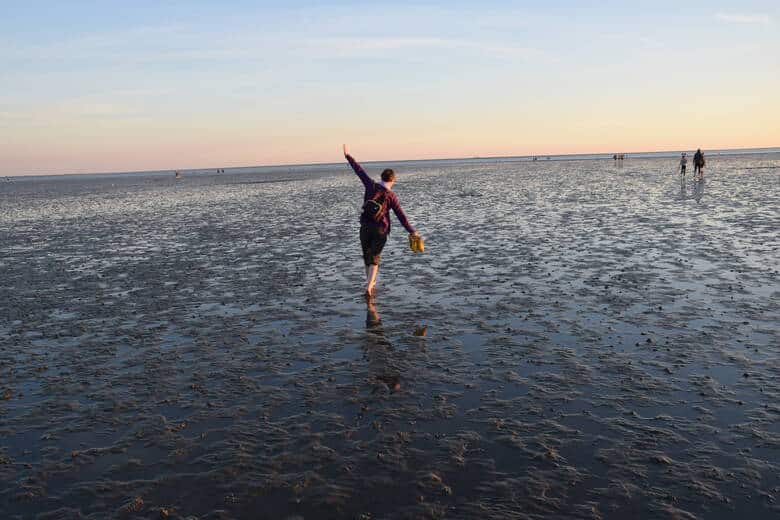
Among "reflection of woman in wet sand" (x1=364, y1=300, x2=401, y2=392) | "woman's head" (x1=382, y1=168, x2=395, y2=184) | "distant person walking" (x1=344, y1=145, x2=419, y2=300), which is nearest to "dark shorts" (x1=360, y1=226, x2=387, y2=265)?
"distant person walking" (x1=344, y1=145, x2=419, y2=300)

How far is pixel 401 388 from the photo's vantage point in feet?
24.4

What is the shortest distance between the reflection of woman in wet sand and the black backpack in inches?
85.0

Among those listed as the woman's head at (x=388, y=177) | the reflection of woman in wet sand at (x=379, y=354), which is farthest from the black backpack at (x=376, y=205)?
the reflection of woman in wet sand at (x=379, y=354)

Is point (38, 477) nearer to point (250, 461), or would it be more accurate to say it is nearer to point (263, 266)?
point (250, 461)

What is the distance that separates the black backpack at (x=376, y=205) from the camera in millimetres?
12117

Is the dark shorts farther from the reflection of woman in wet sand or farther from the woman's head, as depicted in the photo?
the reflection of woman in wet sand

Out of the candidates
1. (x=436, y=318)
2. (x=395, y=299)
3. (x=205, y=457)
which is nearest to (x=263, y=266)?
(x=395, y=299)

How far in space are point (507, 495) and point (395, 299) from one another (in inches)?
295

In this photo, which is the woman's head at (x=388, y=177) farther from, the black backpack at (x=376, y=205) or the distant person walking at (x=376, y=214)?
the black backpack at (x=376, y=205)

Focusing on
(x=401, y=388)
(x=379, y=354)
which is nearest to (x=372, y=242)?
(x=379, y=354)

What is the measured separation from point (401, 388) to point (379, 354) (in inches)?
55.6

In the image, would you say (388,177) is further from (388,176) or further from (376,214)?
(376,214)

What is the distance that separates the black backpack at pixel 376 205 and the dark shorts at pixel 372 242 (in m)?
0.25

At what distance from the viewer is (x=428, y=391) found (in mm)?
7328
